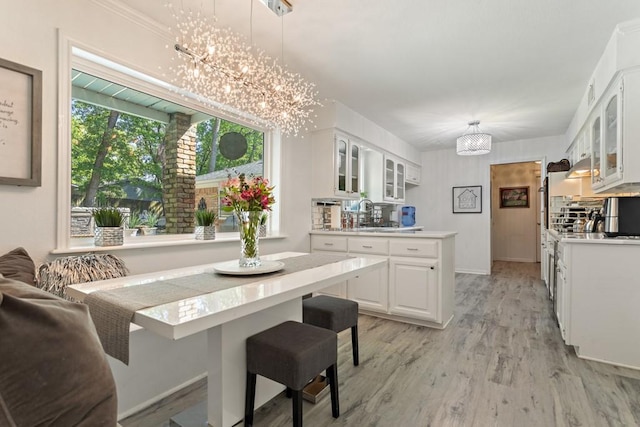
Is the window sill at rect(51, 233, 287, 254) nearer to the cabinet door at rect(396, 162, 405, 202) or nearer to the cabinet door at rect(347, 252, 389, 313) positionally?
the cabinet door at rect(347, 252, 389, 313)

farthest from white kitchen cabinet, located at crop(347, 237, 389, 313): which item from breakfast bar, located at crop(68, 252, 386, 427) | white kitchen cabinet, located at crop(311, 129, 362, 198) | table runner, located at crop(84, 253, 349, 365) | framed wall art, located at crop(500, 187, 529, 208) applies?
framed wall art, located at crop(500, 187, 529, 208)

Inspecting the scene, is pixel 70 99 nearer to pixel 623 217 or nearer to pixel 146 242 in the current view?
pixel 146 242

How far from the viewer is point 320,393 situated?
77.9 inches

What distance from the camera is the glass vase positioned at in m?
1.78

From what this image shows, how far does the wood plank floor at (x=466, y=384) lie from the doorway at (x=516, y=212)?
5067 millimetres

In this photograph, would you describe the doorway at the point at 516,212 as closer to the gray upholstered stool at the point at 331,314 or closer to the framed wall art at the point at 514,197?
the framed wall art at the point at 514,197

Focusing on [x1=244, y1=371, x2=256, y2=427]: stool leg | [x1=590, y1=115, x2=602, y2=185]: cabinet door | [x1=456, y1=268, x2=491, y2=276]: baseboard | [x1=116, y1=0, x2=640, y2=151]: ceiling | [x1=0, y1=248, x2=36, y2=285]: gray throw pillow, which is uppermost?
[x1=116, y1=0, x2=640, y2=151]: ceiling

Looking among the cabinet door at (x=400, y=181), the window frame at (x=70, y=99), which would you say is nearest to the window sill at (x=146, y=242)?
the window frame at (x=70, y=99)

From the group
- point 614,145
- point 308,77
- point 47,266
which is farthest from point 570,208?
point 47,266

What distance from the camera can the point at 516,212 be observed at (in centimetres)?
773

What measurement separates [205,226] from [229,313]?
5.60ft

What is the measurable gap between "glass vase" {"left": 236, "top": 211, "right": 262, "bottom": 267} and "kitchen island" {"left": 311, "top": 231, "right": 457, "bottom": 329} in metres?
1.53

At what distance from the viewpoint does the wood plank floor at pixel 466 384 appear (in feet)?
5.86

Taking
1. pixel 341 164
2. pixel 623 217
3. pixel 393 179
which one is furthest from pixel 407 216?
pixel 623 217
